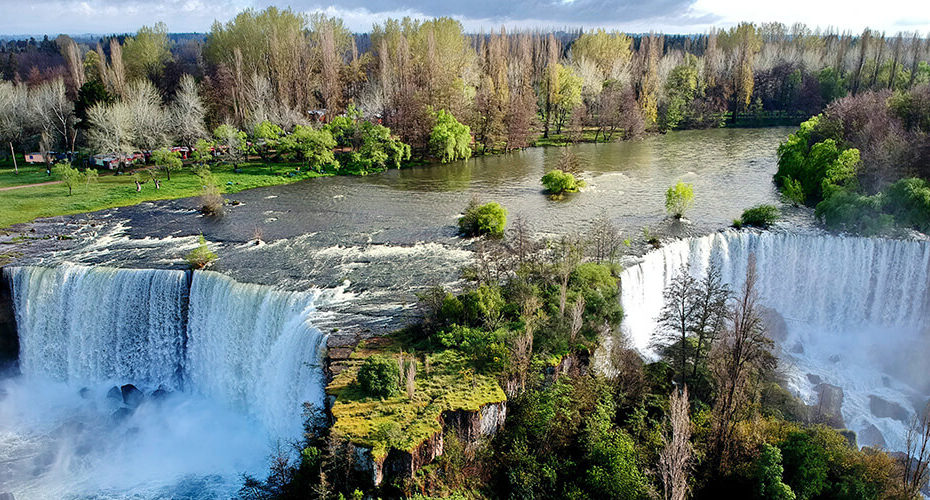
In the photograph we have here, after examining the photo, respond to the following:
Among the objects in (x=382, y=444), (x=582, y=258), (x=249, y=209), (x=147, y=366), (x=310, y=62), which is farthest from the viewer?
(x=310, y=62)

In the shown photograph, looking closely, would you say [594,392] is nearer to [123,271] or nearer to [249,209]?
[123,271]

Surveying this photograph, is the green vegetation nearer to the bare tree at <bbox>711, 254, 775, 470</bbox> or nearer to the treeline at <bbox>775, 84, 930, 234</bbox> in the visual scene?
the treeline at <bbox>775, 84, 930, 234</bbox>

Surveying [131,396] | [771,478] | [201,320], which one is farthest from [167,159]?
[771,478]

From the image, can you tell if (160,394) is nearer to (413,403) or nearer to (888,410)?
(413,403)

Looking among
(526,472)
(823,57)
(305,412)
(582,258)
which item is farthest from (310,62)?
(823,57)

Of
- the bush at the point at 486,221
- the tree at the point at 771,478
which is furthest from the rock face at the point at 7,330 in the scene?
the tree at the point at 771,478

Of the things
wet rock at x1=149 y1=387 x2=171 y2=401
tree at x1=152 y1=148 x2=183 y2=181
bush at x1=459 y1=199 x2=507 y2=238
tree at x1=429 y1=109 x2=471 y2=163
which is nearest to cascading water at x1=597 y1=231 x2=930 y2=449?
bush at x1=459 y1=199 x2=507 y2=238

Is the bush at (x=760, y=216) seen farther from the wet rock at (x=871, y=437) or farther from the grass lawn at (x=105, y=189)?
the grass lawn at (x=105, y=189)
